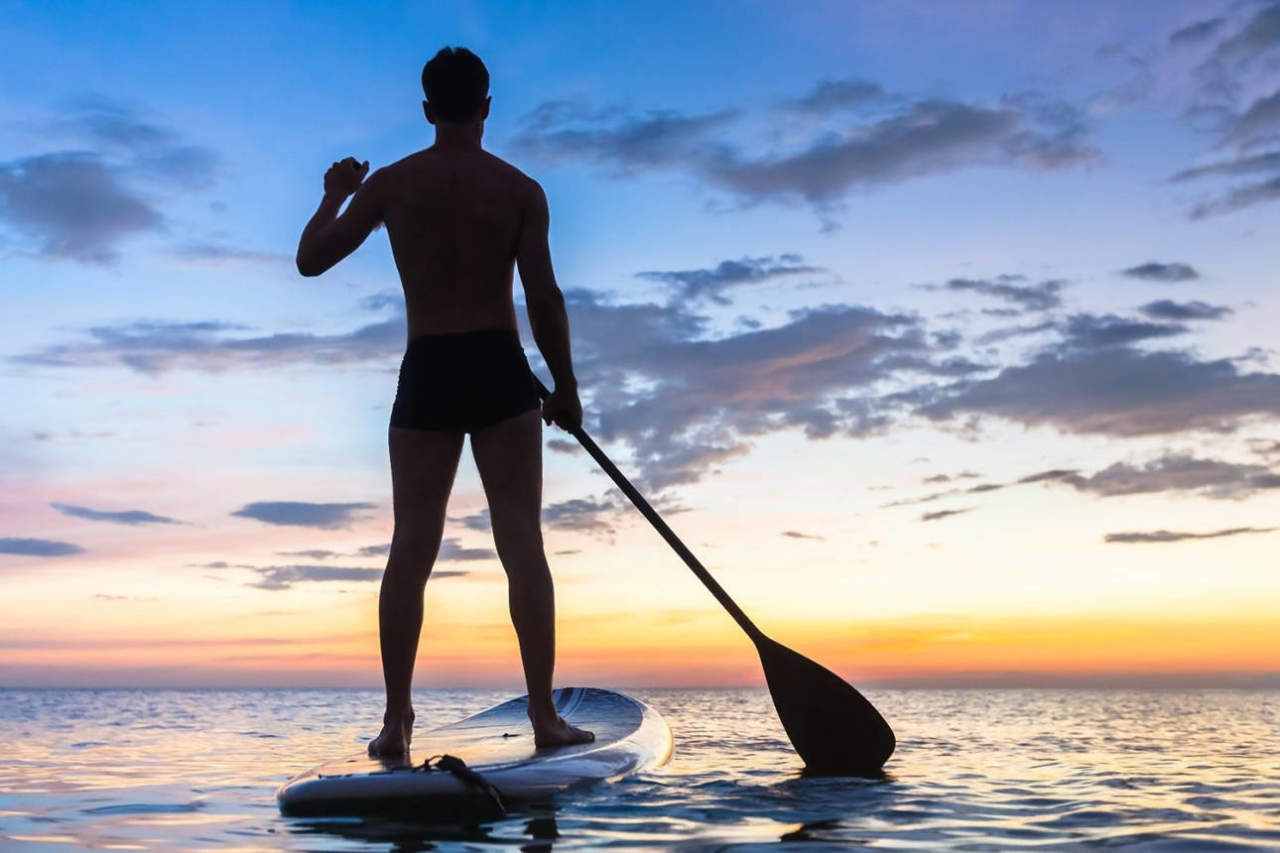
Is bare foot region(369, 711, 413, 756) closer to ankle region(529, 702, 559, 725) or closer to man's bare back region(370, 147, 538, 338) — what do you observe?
ankle region(529, 702, 559, 725)

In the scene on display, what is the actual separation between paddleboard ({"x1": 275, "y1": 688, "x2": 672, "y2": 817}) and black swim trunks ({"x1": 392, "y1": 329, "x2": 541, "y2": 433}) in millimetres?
1366

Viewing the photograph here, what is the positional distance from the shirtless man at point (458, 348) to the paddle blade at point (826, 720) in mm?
1408

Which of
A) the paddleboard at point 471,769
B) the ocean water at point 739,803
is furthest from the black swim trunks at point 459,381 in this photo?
the ocean water at point 739,803

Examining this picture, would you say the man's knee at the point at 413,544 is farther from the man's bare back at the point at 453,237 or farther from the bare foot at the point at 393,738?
the man's bare back at the point at 453,237

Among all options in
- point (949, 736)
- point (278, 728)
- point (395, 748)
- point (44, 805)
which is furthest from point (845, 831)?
point (278, 728)

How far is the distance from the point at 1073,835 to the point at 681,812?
1292 millimetres

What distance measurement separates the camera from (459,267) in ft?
15.3

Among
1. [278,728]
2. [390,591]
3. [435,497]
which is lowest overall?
[278,728]

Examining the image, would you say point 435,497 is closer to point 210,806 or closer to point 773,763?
point 210,806

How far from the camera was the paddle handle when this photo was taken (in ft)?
17.7

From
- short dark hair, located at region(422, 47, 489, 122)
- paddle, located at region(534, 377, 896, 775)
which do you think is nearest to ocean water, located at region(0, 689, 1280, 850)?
paddle, located at region(534, 377, 896, 775)

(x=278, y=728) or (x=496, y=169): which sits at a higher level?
(x=496, y=169)

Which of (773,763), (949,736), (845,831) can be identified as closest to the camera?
(845,831)

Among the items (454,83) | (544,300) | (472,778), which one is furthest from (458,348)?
(472,778)
